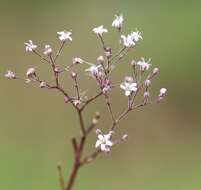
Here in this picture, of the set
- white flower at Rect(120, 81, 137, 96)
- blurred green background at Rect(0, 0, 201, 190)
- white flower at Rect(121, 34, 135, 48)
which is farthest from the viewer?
blurred green background at Rect(0, 0, 201, 190)

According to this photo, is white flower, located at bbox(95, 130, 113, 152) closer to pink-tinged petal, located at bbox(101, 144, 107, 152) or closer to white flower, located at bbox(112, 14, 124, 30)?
pink-tinged petal, located at bbox(101, 144, 107, 152)

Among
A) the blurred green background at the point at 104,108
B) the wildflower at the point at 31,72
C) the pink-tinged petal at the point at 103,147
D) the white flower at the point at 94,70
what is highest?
the blurred green background at the point at 104,108

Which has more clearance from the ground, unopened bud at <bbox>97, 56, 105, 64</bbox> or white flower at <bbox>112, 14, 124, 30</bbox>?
white flower at <bbox>112, 14, 124, 30</bbox>

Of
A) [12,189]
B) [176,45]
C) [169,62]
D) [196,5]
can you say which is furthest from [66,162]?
[196,5]

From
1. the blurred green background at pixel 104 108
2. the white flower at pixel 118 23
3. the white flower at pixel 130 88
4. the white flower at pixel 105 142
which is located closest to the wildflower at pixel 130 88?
the white flower at pixel 130 88

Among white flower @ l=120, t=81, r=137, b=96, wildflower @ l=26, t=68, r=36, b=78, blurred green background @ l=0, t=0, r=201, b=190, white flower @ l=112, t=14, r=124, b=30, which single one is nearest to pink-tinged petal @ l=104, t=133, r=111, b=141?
white flower @ l=120, t=81, r=137, b=96

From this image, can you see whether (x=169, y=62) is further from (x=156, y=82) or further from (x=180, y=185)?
(x=180, y=185)

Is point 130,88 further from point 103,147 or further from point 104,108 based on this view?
point 104,108

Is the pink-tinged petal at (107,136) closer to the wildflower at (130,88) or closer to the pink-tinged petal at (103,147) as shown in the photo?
the pink-tinged petal at (103,147)

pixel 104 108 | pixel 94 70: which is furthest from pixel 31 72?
pixel 104 108

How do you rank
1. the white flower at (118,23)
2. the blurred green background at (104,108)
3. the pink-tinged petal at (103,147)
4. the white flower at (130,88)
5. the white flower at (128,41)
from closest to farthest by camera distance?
the pink-tinged petal at (103,147) < the white flower at (130,88) < the white flower at (128,41) < the white flower at (118,23) < the blurred green background at (104,108)
